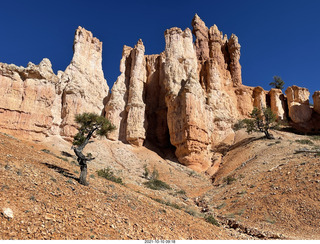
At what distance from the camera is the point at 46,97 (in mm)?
29594

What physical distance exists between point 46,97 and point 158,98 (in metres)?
19.7

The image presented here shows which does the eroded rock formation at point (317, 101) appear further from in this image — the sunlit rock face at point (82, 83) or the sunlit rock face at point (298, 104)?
the sunlit rock face at point (82, 83)

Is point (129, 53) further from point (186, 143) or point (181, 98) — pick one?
point (186, 143)

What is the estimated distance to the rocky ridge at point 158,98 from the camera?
28795 millimetres

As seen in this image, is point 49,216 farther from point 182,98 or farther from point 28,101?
point 182,98

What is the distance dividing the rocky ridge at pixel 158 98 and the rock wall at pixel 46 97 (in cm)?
10

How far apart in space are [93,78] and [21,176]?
104 feet

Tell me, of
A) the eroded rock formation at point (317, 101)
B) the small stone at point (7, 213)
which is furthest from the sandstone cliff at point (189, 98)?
the small stone at point (7, 213)

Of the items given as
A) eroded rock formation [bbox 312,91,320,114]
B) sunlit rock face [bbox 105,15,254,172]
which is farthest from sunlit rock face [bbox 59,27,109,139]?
eroded rock formation [bbox 312,91,320,114]

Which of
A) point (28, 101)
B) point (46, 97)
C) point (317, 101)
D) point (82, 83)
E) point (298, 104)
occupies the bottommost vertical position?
point (28, 101)

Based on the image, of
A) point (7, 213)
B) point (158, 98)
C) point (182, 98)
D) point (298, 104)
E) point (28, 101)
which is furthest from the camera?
point (298, 104)

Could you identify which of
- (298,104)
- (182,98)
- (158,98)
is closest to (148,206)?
(182,98)

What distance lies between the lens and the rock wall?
27234 millimetres

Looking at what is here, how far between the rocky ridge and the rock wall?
102mm
